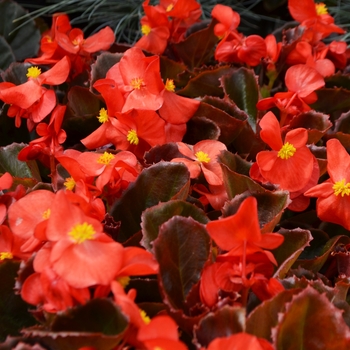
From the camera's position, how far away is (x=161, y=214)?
576 millimetres

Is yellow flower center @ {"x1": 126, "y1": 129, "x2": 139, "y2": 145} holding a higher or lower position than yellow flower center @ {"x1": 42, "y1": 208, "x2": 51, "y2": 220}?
lower

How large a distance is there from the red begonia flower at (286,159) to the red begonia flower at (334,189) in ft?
0.07

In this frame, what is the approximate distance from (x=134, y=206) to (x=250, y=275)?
193mm

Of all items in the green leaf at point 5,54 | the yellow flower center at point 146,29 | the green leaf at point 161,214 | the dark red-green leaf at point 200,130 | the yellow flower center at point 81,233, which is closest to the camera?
the yellow flower center at point 81,233

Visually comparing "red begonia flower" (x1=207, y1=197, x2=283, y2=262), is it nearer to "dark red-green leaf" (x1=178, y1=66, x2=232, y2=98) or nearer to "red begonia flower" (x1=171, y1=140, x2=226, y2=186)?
"red begonia flower" (x1=171, y1=140, x2=226, y2=186)

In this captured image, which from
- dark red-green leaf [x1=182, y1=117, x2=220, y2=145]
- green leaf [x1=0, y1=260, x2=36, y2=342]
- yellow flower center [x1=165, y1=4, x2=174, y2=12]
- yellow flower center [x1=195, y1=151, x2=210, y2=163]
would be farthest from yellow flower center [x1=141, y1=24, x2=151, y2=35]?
green leaf [x1=0, y1=260, x2=36, y2=342]

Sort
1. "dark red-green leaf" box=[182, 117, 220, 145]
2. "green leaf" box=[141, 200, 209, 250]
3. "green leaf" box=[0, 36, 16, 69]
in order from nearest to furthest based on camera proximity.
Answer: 1. "green leaf" box=[141, 200, 209, 250]
2. "dark red-green leaf" box=[182, 117, 220, 145]
3. "green leaf" box=[0, 36, 16, 69]

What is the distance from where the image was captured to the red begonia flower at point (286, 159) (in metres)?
0.65

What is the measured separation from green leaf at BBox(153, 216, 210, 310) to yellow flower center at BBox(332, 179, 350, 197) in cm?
18

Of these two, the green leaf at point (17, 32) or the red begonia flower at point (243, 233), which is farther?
the green leaf at point (17, 32)

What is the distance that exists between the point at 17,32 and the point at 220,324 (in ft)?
3.19

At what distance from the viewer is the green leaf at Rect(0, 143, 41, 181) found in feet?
2.55

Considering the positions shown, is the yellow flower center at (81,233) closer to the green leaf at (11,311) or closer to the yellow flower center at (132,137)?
the green leaf at (11,311)

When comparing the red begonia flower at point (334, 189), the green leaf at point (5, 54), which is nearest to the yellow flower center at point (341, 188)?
the red begonia flower at point (334, 189)
